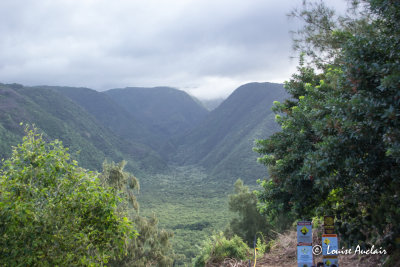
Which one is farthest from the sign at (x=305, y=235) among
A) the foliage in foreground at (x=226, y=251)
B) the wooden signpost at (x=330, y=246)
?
the foliage in foreground at (x=226, y=251)

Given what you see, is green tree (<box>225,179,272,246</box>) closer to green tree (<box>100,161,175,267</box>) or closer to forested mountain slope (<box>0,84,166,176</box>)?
green tree (<box>100,161,175,267</box>)

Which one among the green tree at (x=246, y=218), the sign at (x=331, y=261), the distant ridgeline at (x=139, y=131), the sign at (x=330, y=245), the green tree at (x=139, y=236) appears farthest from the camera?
the distant ridgeline at (x=139, y=131)

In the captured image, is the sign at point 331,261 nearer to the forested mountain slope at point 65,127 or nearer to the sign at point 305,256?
the sign at point 305,256

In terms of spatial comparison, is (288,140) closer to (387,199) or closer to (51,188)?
(387,199)

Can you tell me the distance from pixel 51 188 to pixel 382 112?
6.27 metres

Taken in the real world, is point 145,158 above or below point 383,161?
below

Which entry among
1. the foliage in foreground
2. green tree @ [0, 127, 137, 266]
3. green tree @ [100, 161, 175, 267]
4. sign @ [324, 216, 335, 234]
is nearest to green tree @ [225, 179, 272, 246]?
green tree @ [100, 161, 175, 267]

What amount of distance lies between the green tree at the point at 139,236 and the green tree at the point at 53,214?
1224 centimetres

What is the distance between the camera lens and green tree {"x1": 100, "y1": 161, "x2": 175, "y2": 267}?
65.5 feet

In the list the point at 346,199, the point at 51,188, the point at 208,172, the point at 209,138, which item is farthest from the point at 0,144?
the point at 209,138

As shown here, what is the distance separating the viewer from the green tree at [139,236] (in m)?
20.0

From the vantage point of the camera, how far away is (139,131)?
172375mm

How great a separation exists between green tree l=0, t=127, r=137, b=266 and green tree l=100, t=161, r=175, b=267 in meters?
12.2

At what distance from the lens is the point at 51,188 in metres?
6.73
